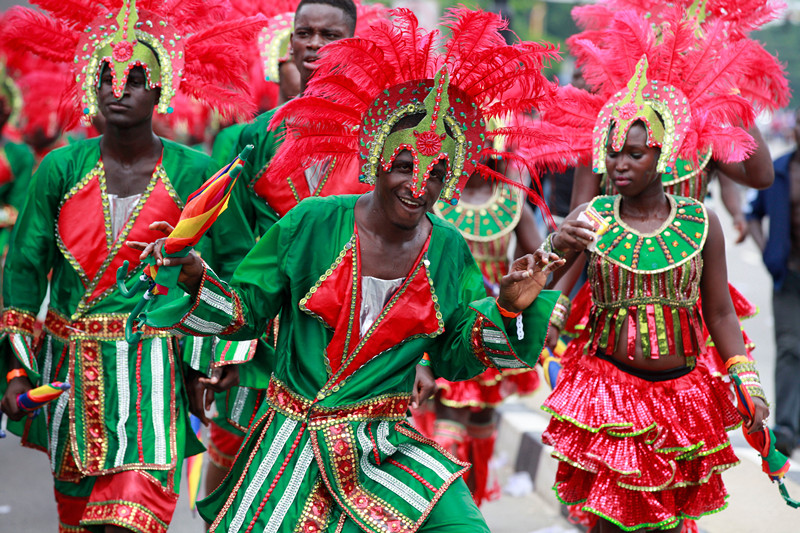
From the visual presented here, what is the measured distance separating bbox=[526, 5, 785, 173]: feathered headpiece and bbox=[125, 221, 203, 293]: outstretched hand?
1.75 meters

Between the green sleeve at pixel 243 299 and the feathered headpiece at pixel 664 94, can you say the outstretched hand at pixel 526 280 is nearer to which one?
the green sleeve at pixel 243 299

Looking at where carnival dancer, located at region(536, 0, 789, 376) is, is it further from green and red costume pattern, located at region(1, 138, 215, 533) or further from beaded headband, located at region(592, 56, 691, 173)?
green and red costume pattern, located at region(1, 138, 215, 533)

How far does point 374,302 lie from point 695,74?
198cm

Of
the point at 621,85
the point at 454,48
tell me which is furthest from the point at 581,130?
the point at 454,48

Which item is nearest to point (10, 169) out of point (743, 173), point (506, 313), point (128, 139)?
point (128, 139)

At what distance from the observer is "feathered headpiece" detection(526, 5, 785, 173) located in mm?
4516

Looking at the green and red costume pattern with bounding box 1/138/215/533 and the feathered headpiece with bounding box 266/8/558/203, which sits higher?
the feathered headpiece with bounding box 266/8/558/203

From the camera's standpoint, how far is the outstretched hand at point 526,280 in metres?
3.32

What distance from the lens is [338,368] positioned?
354 cm

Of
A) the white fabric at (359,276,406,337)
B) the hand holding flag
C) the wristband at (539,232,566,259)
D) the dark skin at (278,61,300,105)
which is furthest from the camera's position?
the dark skin at (278,61,300,105)

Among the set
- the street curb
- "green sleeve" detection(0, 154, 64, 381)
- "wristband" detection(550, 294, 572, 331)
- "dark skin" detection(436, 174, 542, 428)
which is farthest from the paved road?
"green sleeve" detection(0, 154, 64, 381)

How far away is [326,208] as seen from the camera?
3643 millimetres

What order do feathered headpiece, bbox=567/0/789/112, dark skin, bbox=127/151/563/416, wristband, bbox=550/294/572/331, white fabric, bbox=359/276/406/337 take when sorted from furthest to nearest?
1. feathered headpiece, bbox=567/0/789/112
2. wristband, bbox=550/294/572/331
3. white fabric, bbox=359/276/406/337
4. dark skin, bbox=127/151/563/416

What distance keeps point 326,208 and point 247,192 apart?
1310 mm
